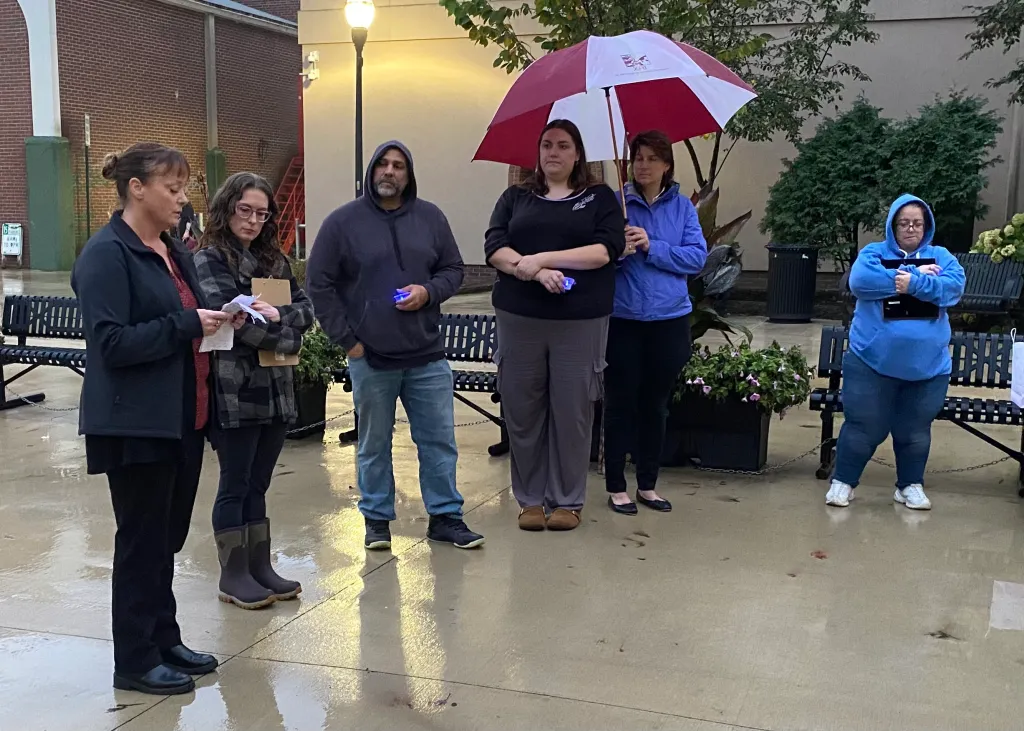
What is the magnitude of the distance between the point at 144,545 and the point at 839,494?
144 inches

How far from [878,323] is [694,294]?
1524 millimetres

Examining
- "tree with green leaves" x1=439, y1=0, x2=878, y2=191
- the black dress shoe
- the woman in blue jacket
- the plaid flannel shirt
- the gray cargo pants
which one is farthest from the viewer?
"tree with green leaves" x1=439, y1=0, x2=878, y2=191

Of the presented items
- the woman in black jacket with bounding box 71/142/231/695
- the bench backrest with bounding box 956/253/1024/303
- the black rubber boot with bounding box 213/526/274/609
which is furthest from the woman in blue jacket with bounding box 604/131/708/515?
the bench backrest with bounding box 956/253/1024/303

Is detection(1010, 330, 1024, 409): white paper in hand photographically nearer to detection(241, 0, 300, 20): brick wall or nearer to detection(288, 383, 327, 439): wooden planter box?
detection(288, 383, 327, 439): wooden planter box

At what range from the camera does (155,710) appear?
3.27 meters

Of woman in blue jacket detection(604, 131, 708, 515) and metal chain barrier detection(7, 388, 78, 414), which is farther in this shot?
metal chain barrier detection(7, 388, 78, 414)

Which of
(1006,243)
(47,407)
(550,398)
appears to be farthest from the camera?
(1006,243)

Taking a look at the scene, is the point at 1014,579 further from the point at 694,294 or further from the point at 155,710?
the point at 155,710

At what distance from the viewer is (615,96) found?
5.38 m

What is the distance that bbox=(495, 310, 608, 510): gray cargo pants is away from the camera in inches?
196

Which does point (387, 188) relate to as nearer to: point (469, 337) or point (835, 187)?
point (469, 337)

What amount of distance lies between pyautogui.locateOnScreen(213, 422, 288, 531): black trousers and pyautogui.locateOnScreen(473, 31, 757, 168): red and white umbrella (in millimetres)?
1976

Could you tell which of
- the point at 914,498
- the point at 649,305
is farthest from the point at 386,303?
the point at 914,498

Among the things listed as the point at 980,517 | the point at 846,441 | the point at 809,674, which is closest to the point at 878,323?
the point at 846,441
